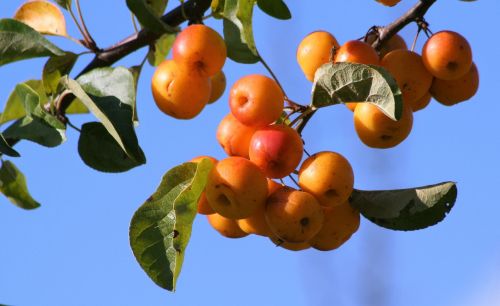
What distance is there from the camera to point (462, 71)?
1816mm

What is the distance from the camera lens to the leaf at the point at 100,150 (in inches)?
73.7

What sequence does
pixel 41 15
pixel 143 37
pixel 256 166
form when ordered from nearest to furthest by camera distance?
pixel 256 166 < pixel 143 37 < pixel 41 15

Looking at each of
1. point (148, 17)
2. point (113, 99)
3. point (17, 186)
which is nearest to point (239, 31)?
point (148, 17)

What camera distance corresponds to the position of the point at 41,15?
7.09 feet

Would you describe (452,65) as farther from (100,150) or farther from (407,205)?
(100,150)

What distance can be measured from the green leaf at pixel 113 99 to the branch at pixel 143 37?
0.20 ft

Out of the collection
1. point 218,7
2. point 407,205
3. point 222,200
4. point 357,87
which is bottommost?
point 222,200

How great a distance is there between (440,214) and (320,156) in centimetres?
27

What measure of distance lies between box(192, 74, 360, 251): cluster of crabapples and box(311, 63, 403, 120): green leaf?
0.10m

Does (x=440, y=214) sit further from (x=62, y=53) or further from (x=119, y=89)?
(x=62, y=53)

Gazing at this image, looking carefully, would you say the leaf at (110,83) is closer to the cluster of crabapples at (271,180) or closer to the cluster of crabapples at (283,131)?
the cluster of crabapples at (283,131)

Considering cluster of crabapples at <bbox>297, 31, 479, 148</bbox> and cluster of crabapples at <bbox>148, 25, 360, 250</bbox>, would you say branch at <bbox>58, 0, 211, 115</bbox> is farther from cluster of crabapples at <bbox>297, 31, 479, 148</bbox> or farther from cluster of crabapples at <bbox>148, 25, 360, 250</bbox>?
cluster of crabapples at <bbox>297, 31, 479, 148</bbox>

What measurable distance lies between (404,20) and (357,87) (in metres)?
0.30

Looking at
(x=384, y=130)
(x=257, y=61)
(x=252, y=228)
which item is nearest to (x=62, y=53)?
(x=257, y=61)
